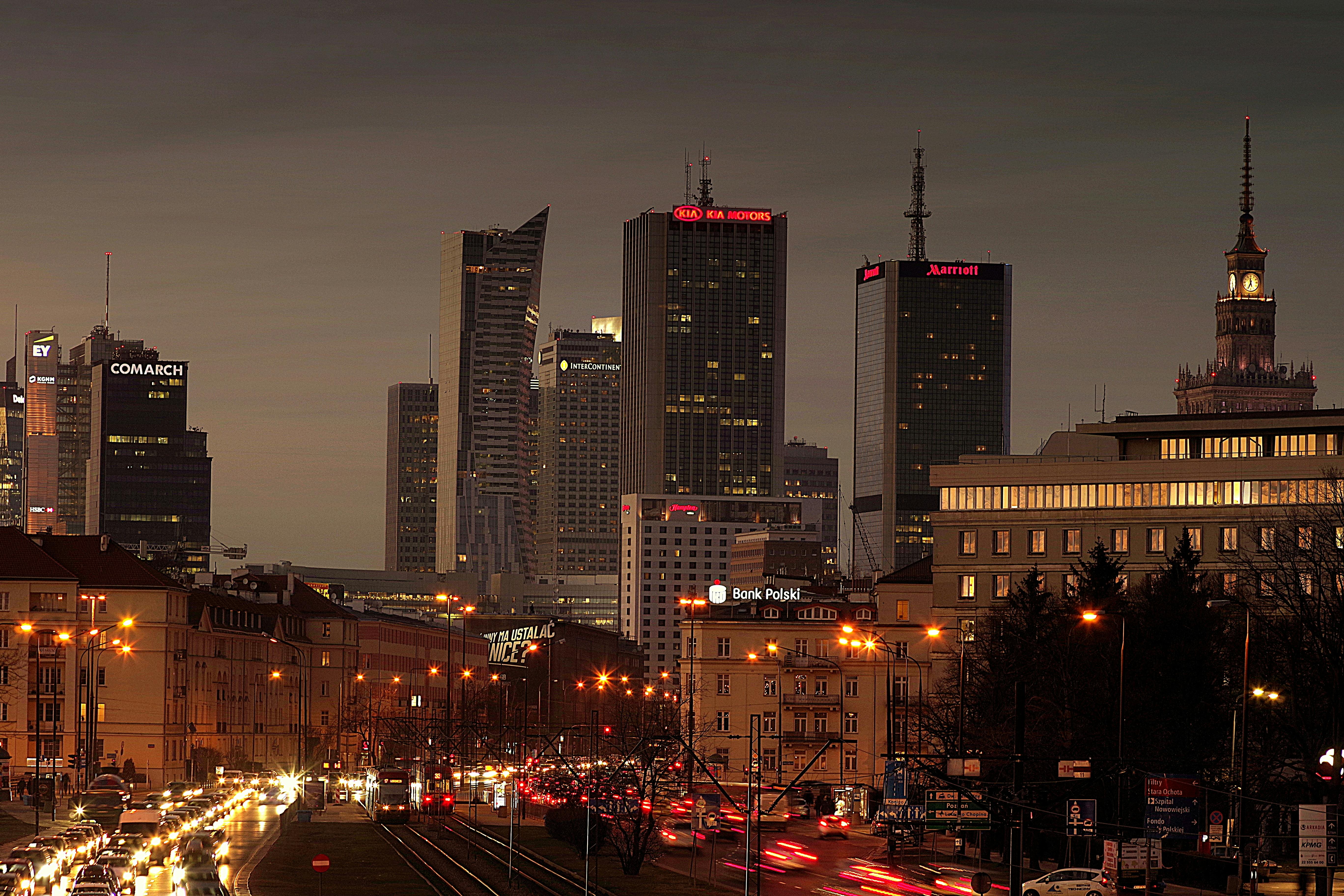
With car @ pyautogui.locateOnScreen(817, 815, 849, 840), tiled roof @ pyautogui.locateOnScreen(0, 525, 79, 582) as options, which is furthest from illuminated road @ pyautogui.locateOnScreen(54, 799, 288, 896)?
tiled roof @ pyautogui.locateOnScreen(0, 525, 79, 582)

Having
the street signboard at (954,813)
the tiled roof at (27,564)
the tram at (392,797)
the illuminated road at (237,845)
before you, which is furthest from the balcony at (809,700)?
the street signboard at (954,813)

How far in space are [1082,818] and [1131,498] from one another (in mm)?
97548

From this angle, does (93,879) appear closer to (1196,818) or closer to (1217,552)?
(1196,818)

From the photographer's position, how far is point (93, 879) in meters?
67.6

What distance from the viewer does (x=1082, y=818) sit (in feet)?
242

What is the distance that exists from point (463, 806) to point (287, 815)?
125ft

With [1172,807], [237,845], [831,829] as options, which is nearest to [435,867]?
[237,845]

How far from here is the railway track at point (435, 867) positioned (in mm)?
83500

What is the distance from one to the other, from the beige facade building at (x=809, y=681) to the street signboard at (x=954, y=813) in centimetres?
9399

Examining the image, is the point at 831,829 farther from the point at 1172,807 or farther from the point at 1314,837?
the point at 1314,837

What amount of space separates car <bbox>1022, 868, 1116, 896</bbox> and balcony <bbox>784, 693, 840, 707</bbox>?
3809 inches

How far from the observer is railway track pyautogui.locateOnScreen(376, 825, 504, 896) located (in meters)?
83.5

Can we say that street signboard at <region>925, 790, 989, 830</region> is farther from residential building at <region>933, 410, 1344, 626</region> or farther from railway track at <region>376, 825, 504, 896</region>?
residential building at <region>933, 410, 1344, 626</region>

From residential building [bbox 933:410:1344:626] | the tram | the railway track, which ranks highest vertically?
residential building [bbox 933:410:1344:626]
